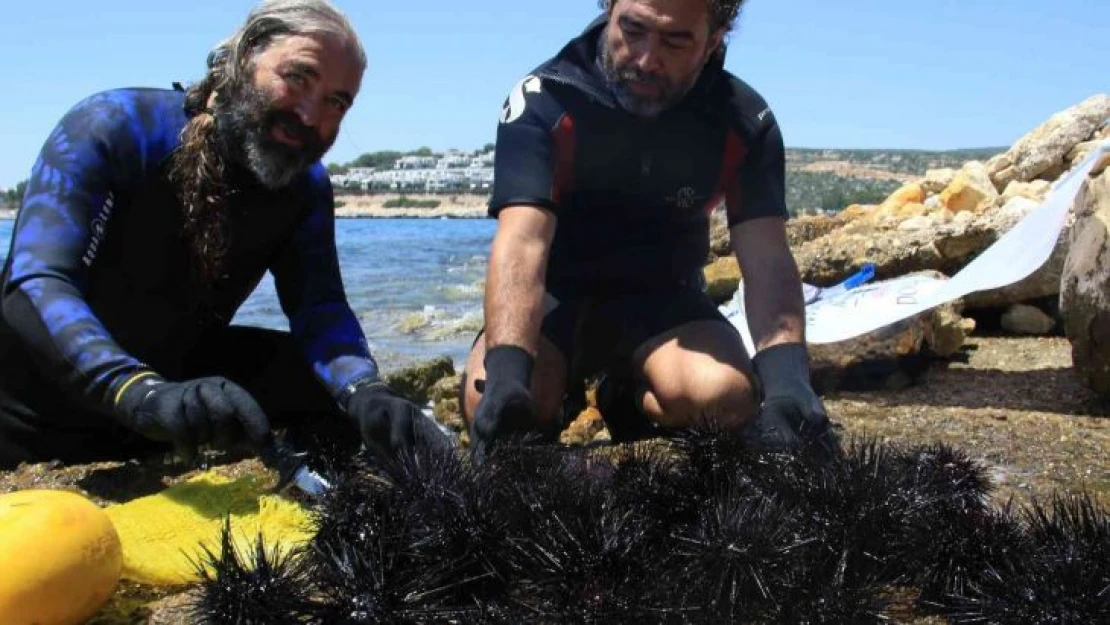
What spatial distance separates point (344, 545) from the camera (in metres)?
2.37

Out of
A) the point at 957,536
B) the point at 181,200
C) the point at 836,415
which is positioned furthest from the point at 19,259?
the point at 836,415

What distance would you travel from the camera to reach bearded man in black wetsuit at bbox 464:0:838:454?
3906mm

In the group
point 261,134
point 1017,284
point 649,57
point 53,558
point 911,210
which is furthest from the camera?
point 911,210

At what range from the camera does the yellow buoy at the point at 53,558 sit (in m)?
2.45

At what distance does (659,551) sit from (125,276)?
7.93 ft

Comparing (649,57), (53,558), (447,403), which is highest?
(649,57)

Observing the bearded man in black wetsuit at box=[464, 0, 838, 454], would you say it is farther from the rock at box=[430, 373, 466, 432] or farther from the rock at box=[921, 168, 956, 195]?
the rock at box=[921, 168, 956, 195]

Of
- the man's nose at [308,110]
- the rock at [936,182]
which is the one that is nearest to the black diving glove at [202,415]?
the man's nose at [308,110]

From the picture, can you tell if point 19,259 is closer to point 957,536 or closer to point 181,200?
point 181,200

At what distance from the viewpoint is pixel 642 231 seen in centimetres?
445

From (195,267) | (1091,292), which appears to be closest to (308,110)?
(195,267)

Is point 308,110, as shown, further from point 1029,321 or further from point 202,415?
point 1029,321

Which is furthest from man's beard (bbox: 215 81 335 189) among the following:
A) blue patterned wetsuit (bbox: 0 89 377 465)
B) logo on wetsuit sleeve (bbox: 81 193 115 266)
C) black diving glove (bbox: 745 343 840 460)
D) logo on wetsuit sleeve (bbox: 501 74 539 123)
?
black diving glove (bbox: 745 343 840 460)

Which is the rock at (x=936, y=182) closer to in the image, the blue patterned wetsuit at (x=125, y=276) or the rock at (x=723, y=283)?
the rock at (x=723, y=283)
